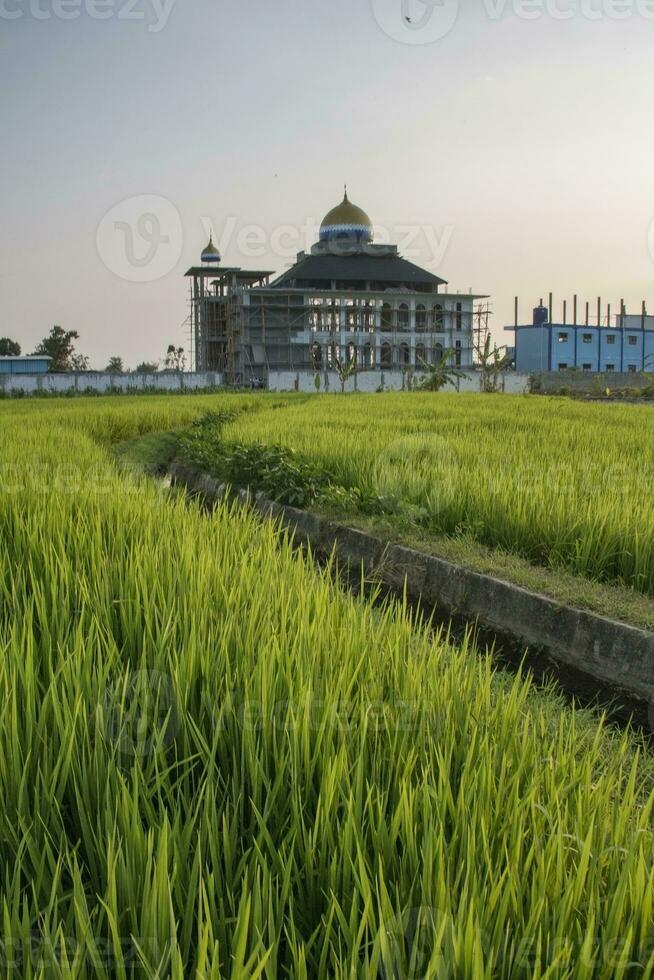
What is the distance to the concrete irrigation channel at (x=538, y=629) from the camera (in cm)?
Result: 309

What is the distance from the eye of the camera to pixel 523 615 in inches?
142

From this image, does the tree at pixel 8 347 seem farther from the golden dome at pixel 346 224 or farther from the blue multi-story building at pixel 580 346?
the blue multi-story building at pixel 580 346

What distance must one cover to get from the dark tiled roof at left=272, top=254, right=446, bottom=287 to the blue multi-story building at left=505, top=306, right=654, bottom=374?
7.04 m

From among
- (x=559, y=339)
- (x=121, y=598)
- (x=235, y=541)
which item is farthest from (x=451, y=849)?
(x=559, y=339)

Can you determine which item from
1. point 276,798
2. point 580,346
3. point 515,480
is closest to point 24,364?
point 580,346

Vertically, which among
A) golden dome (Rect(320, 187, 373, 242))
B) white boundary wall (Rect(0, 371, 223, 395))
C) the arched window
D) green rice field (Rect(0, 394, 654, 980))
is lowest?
green rice field (Rect(0, 394, 654, 980))

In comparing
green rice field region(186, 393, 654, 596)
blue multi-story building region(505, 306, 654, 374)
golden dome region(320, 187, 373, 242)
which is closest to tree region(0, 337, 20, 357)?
golden dome region(320, 187, 373, 242)

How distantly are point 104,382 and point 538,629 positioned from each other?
3330 cm

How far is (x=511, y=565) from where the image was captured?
399 cm

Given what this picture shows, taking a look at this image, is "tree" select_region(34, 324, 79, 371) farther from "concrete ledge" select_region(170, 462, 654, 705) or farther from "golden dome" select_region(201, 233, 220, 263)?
"concrete ledge" select_region(170, 462, 654, 705)

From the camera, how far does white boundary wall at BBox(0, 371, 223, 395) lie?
31.9 metres

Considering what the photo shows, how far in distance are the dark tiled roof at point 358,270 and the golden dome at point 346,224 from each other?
219 cm

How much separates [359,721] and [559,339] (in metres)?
53.2

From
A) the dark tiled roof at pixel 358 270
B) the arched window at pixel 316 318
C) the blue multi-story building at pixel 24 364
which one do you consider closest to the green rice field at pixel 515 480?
the arched window at pixel 316 318
